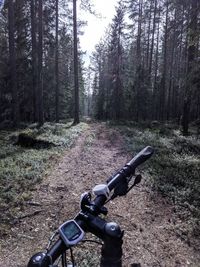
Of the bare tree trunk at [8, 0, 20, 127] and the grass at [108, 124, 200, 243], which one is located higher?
the bare tree trunk at [8, 0, 20, 127]

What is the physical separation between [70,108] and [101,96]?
688 cm

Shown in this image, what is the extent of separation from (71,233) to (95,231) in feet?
0.69

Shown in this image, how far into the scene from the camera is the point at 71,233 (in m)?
1.64

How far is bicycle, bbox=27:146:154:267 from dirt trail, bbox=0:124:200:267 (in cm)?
351

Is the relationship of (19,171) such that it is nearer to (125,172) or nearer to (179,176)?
(179,176)

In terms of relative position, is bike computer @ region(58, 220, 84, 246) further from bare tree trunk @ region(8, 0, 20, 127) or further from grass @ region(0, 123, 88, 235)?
bare tree trunk @ region(8, 0, 20, 127)

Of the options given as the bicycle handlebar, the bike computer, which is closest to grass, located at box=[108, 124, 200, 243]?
the bicycle handlebar

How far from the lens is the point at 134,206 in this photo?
24.1 ft

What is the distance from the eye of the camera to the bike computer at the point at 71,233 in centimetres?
161

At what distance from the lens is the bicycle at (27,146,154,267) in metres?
1.61

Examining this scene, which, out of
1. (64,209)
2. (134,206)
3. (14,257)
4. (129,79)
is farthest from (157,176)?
(129,79)

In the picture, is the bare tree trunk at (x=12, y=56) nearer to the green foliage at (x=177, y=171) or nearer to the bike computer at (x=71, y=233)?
the green foliage at (x=177, y=171)

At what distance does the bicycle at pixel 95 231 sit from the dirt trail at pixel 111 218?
3.51 m

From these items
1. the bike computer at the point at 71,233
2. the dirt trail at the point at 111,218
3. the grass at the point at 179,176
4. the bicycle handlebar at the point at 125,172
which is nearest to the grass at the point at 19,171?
the dirt trail at the point at 111,218
